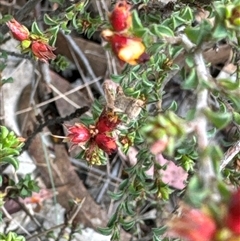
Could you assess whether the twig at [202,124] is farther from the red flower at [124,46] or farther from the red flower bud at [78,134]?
the red flower bud at [78,134]

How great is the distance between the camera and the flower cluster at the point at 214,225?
70cm

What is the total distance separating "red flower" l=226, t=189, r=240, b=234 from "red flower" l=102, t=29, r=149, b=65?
0.28 meters

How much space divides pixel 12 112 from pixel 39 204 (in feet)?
1.21

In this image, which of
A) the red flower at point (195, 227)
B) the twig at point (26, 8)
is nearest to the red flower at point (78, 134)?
the red flower at point (195, 227)

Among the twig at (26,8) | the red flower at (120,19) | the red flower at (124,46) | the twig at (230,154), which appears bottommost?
the twig at (230,154)

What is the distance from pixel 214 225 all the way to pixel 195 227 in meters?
0.02

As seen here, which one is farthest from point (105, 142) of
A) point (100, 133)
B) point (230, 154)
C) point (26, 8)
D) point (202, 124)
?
point (26, 8)

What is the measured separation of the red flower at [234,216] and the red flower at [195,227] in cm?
2

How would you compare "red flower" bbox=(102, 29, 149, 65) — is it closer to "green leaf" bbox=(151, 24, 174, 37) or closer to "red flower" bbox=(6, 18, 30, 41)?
"green leaf" bbox=(151, 24, 174, 37)

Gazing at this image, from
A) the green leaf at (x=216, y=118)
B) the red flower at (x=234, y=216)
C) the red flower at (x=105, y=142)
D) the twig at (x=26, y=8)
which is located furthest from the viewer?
the twig at (x=26, y=8)

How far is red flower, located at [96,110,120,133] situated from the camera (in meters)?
1.16

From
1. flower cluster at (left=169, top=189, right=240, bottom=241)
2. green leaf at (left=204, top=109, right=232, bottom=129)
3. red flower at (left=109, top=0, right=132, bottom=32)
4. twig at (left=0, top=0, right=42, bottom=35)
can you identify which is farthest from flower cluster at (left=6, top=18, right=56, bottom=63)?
flower cluster at (left=169, top=189, right=240, bottom=241)

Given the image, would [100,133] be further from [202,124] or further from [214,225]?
[214,225]

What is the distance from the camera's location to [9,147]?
4.17 feet
